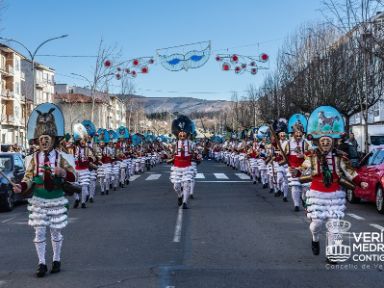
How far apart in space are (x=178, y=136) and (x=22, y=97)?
65688 mm

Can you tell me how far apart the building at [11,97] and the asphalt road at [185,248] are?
58.9 m

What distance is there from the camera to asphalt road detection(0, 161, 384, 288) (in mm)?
7473

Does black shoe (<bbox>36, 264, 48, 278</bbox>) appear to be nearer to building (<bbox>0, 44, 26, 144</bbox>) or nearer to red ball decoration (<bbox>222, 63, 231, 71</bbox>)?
red ball decoration (<bbox>222, 63, 231, 71</bbox>)

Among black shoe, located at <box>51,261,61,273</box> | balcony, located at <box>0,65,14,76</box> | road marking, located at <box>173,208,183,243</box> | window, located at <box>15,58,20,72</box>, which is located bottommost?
road marking, located at <box>173,208,183,243</box>

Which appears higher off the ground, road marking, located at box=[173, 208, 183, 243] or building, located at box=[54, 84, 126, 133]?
building, located at box=[54, 84, 126, 133]

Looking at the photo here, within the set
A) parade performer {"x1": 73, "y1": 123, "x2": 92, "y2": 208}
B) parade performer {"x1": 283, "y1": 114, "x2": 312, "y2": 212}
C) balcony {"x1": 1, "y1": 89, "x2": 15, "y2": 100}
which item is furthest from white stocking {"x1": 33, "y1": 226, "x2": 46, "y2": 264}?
balcony {"x1": 1, "y1": 89, "x2": 15, "y2": 100}

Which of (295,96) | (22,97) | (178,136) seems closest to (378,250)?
(178,136)

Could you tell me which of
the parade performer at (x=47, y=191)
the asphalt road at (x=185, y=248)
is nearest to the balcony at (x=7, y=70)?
the asphalt road at (x=185, y=248)

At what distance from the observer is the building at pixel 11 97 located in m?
71.9

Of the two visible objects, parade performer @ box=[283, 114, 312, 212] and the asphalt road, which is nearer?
the asphalt road

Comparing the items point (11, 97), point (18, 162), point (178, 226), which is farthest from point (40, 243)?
point (11, 97)

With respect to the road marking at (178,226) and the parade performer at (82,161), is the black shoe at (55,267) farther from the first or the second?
the parade performer at (82,161)

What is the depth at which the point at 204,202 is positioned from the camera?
17.0 metres

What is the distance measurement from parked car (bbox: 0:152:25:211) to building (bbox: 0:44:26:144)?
55798 mm
